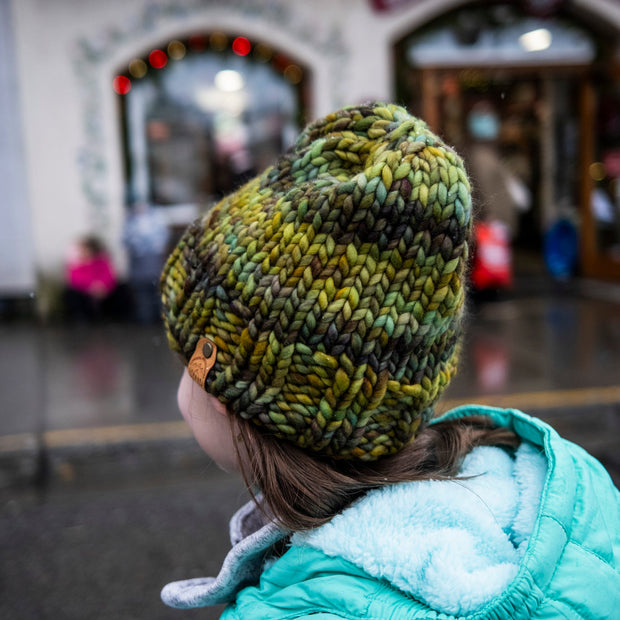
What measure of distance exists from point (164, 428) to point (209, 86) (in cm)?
602

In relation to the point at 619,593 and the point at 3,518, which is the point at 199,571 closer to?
the point at 3,518

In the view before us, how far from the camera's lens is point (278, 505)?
118 centimetres

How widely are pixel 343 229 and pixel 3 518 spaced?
337 cm

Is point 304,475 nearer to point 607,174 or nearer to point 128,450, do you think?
point 128,450

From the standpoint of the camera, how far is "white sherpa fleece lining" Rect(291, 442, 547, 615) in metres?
1.04

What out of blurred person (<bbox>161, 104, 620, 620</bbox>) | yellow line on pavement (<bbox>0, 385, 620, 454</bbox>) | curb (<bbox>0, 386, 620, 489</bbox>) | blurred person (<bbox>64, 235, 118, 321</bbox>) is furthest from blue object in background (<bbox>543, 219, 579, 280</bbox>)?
blurred person (<bbox>161, 104, 620, 620</bbox>)

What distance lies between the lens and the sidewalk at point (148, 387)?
443 centimetres

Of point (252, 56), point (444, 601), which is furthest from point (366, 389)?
point (252, 56)

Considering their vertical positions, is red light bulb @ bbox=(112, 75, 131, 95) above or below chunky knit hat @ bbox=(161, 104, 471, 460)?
above

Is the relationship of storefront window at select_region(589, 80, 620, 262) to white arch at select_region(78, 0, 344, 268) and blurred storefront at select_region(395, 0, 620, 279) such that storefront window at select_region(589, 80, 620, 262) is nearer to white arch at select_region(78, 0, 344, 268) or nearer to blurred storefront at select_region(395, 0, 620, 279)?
blurred storefront at select_region(395, 0, 620, 279)

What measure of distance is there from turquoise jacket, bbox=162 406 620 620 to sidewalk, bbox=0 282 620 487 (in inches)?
76.6

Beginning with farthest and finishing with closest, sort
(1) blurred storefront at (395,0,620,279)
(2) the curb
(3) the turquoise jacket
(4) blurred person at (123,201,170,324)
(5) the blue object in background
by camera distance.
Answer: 1. (5) the blue object in background
2. (1) blurred storefront at (395,0,620,279)
3. (4) blurred person at (123,201,170,324)
4. (2) the curb
5. (3) the turquoise jacket

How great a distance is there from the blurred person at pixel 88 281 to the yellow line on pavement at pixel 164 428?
12.8ft

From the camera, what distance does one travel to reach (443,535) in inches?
43.1
